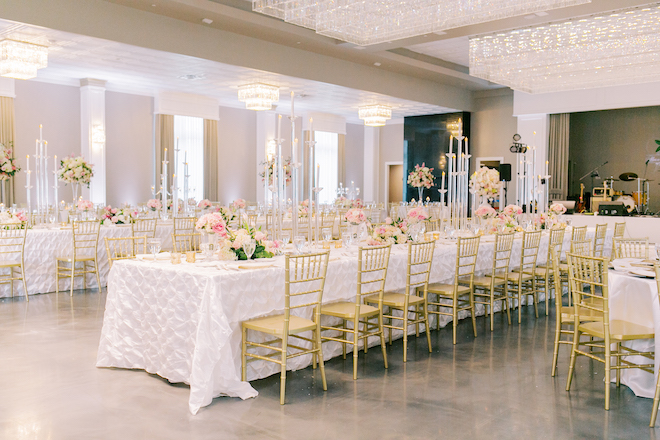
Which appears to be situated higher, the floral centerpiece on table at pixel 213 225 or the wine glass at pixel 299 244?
the floral centerpiece on table at pixel 213 225

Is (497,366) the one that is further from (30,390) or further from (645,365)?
(30,390)

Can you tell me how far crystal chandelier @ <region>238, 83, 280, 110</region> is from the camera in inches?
473

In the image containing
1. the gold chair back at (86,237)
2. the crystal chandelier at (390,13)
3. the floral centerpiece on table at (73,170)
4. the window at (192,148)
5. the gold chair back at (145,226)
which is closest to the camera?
the crystal chandelier at (390,13)

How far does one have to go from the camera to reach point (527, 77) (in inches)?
388

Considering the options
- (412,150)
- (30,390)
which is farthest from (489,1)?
(412,150)

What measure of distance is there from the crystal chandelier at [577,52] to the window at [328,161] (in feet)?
31.6

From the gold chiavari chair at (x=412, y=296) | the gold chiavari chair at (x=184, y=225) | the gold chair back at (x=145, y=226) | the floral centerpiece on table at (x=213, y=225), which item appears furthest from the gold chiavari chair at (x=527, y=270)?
the gold chair back at (x=145, y=226)

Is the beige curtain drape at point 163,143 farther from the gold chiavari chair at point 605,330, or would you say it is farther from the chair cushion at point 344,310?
the gold chiavari chair at point 605,330

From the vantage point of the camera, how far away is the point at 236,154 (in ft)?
55.0

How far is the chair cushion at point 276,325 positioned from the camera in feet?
13.8

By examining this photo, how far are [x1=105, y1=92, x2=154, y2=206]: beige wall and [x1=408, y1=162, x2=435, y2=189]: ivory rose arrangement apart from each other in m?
7.47

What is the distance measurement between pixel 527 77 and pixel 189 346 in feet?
25.3

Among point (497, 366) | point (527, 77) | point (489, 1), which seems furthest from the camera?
point (527, 77)

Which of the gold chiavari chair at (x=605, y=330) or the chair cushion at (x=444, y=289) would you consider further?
the chair cushion at (x=444, y=289)
